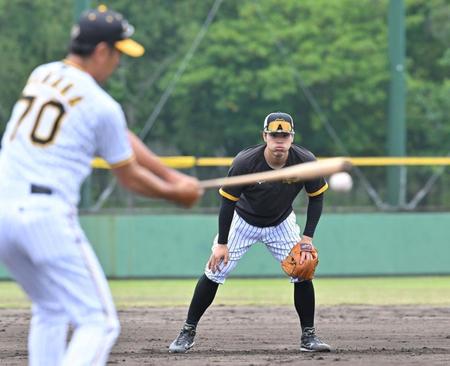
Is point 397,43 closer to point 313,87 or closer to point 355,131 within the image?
point 355,131

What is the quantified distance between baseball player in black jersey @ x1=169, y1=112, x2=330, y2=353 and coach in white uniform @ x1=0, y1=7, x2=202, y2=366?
3.43 meters

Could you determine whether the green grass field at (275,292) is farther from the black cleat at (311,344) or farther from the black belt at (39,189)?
the black belt at (39,189)

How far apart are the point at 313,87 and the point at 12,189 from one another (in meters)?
27.7

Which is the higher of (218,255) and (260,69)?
(260,69)

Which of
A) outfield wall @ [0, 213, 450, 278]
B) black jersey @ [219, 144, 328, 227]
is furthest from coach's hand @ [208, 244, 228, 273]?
outfield wall @ [0, 213, 450, 278]

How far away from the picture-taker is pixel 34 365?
577 centimetres

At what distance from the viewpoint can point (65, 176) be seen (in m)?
5.52

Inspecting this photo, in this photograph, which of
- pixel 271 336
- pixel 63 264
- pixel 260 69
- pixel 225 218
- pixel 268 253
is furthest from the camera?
pixel 260 69

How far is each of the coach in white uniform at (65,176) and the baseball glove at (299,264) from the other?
363 cm

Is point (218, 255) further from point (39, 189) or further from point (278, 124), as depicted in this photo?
point (39, 189)

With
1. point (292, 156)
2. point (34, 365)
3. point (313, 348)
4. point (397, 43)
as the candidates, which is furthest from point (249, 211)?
point (397, 43)

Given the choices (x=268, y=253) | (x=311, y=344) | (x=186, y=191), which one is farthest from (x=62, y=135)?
(x=268, y=253)

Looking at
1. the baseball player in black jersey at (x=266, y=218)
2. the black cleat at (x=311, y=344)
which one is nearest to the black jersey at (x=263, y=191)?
the baseball player in black jersey at (x=266, y=218)

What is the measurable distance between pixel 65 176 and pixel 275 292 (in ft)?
34.6
